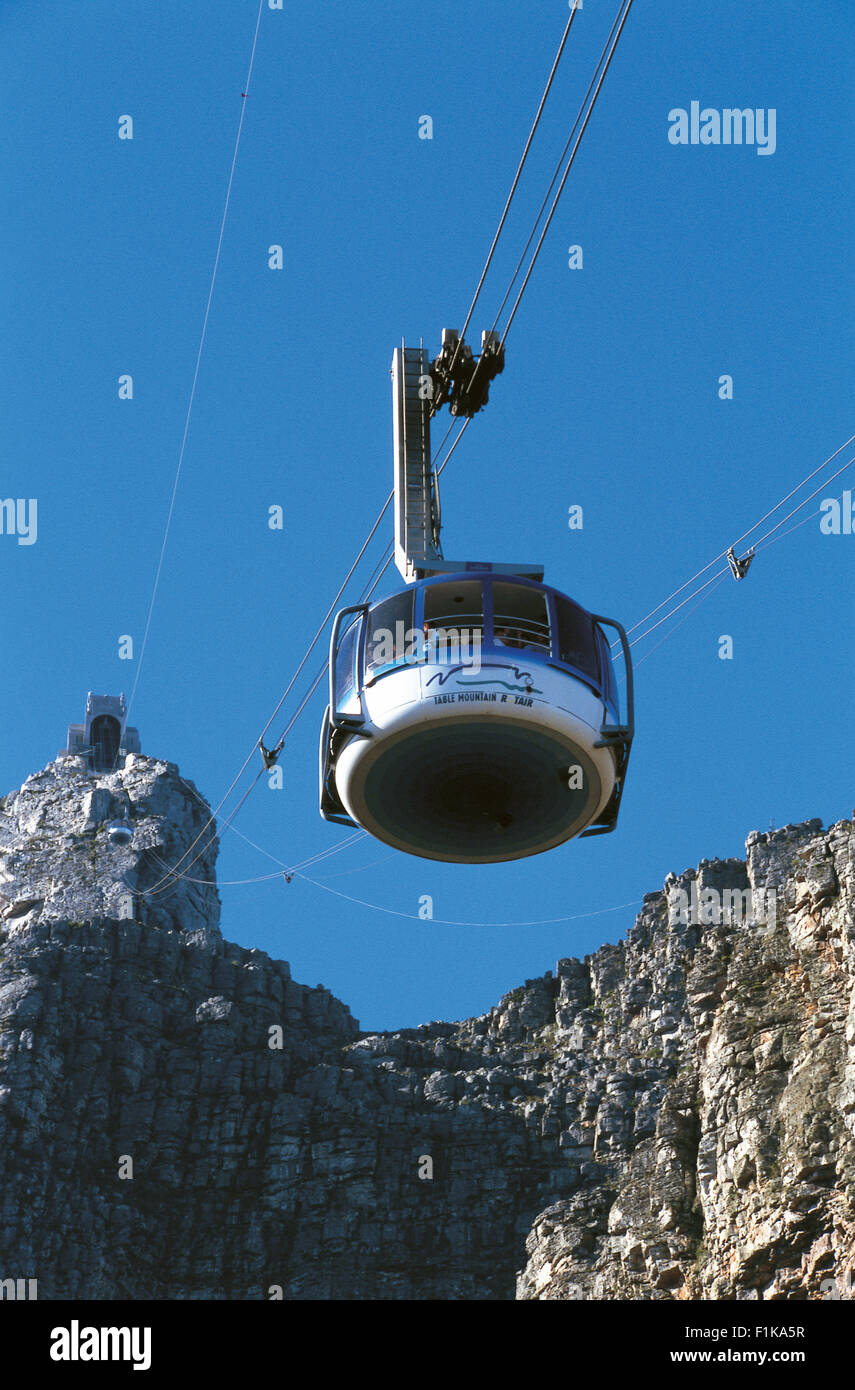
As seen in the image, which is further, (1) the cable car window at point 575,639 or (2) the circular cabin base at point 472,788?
(1) the cable car window at point 575,639

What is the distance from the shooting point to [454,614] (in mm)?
39281

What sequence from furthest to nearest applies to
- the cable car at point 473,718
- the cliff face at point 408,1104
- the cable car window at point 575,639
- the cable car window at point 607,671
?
the cliff face at point 408,1104
the cable car window at point 607,671
the cable car window at point 575,639
the cable car at point 473,718

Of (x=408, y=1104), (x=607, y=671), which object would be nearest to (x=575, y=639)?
(x=607, y=671)

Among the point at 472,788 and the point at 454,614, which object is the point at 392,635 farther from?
the point at 472,788

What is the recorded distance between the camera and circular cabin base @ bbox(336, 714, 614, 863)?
127ft

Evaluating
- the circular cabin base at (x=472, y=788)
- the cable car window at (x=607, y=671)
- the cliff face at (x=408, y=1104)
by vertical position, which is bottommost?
the circular cabin base at (x=472, y=788)

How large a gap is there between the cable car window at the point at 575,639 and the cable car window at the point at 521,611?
0.27 meters

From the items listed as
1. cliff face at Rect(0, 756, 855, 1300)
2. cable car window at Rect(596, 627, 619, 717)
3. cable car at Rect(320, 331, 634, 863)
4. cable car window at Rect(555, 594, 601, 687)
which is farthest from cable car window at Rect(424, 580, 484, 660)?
cliff face at Rect(0, 756, 855, 1300)

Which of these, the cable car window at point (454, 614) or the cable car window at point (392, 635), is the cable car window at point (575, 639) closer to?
the cable car window at point (454, 614)

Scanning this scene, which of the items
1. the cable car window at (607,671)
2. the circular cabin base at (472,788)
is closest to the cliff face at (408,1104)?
the circular cabin base at (472,788)

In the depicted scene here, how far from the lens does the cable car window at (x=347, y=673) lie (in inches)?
1550

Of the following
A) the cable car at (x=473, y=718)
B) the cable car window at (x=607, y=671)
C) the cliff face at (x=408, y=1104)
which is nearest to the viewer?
the cable car at (x=473, y=718)

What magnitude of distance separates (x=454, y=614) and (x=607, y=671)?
2925 mm
